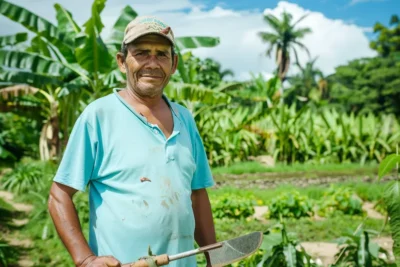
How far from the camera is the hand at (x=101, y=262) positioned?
1469mm

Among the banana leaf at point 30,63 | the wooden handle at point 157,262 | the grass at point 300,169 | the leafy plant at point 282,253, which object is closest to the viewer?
the wooden handle at point 157,262

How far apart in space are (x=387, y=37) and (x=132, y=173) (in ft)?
105

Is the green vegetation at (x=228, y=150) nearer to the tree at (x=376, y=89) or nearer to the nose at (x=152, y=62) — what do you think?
the nose at (x=152, y=62)

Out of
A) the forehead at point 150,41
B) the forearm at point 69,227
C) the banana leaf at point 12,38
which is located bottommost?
the forearm at point 69,227

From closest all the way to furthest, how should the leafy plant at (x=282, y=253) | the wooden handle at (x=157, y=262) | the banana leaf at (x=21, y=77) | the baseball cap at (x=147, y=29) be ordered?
the wooden handle at (x=157, y=262) → the baseball cap at (x=147, y=29) → the leafy plant at (x=282, y=253) → the banana leaf at (x=21, y=77)

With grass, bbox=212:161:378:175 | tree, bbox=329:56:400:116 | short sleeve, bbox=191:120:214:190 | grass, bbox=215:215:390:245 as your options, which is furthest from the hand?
tree, bbox=329:56:400:116

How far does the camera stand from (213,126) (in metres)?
14.6

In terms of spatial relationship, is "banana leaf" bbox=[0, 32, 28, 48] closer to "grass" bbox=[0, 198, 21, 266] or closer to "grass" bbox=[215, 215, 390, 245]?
"grass" bbox=[0, 198, 21, 266]

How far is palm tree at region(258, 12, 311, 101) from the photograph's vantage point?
37531 millimetres

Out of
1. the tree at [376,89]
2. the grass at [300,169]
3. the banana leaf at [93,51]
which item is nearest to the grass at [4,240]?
the banana leaf at [93,51]

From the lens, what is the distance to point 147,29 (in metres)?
1.65

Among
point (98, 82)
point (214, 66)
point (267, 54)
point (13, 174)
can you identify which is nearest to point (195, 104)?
point (13, 174)

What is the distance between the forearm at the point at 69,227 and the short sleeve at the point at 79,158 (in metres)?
0.06

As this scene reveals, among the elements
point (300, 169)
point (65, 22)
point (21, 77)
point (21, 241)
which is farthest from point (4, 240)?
point (300, 169)
